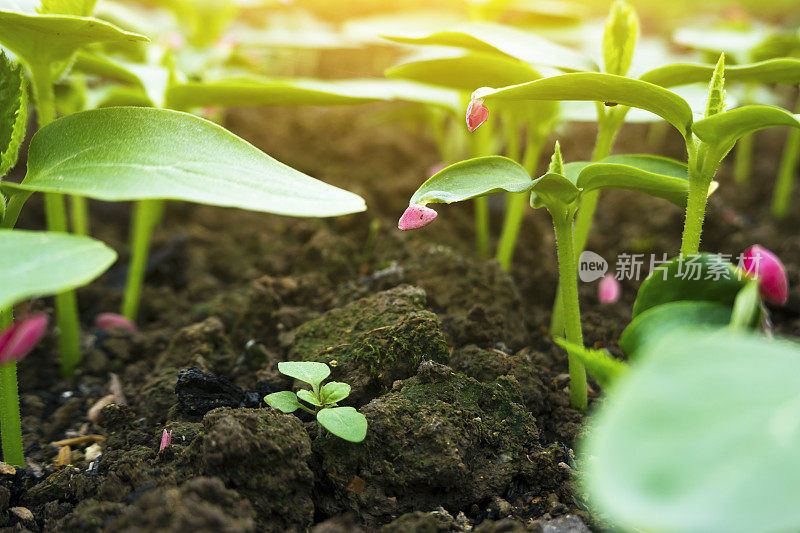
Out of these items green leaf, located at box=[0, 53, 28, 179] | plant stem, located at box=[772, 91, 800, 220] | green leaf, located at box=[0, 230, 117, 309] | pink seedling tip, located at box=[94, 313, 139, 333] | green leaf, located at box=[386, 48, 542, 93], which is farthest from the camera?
plant stem, located at box=[772, 91, 800, 220]

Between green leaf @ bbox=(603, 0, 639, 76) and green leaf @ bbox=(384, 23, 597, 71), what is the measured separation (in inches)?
1.0

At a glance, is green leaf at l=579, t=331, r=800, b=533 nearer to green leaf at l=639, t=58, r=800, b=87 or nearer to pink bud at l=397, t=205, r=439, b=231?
pink bud at l=397, t=205, r=439, b=231

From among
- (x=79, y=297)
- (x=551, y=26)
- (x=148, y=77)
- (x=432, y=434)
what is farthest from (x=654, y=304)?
(x=551, y=26)

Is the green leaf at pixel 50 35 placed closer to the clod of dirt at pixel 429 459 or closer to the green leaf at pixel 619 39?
the clod of dirt at pixel 429 459

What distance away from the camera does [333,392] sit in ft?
2.36

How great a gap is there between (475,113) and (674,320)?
1.06 feet

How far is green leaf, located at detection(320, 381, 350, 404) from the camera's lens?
2.34 ft

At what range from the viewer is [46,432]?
36.0 inches

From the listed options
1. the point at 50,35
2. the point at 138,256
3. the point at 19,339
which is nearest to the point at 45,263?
the point at 19,339

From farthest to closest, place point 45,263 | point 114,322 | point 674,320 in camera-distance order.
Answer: point 114,322
point 674,320
point 45,263

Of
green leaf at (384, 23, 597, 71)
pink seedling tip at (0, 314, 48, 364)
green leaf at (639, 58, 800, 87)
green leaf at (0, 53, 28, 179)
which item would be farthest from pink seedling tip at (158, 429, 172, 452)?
green leaf at (639, 58, 800, 87)

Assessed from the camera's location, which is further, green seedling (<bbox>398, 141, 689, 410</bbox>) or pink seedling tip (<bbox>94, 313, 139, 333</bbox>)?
pink seedling tip (<bbox>94, 313, 139, 333</bbox>)

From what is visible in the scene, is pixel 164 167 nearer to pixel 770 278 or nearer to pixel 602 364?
pixel 602 364

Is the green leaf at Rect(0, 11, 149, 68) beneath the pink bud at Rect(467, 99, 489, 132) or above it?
above
